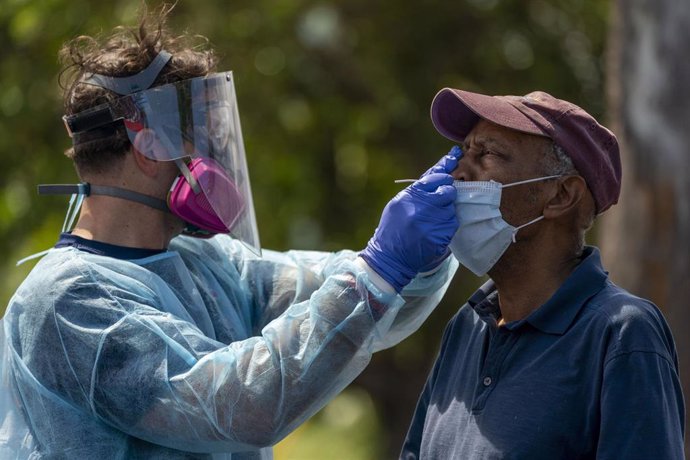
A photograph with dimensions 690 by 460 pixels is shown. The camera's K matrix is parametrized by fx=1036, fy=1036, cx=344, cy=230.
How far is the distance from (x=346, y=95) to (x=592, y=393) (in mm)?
6180

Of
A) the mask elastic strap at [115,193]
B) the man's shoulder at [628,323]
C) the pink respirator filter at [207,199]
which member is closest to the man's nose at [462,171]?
the man's shoulder at [628,323]

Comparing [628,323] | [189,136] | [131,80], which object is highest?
[131,80]

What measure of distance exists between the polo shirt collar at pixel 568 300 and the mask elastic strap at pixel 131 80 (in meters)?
1.34

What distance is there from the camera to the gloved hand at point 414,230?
103 inches

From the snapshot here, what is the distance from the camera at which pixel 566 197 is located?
8.57 feet

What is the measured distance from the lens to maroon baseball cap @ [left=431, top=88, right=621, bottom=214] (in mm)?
2562

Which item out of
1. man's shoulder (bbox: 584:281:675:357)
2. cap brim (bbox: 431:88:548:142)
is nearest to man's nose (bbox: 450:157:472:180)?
cap brim (bbox: 431:88:548:142)

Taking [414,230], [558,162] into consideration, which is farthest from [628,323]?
[414,230]

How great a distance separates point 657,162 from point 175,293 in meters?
2.74

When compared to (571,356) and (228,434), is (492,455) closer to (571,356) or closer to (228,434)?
(571,356)

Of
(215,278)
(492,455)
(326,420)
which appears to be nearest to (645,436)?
(492,455)

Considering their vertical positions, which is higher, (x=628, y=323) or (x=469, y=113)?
(x=469, y=113)

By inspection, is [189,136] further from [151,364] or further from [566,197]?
[566,197]

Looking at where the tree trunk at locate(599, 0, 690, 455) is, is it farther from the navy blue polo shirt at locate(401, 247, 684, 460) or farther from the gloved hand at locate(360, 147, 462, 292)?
the gloved hand at locate(360, 147, 462, 292)
